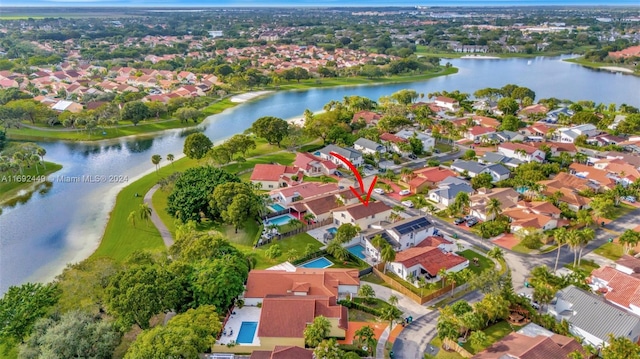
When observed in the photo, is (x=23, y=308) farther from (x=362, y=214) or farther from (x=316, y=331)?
(x=362, y=214)

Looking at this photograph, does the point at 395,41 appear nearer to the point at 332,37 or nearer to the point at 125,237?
the point at 332,37

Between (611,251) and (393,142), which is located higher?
(393,142)

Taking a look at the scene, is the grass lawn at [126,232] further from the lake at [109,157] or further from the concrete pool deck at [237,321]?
the concrete pool deck at [237,321]

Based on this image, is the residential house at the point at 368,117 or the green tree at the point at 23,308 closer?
the green tree at the point at 23,308

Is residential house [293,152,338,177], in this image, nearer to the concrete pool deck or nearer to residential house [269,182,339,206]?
residential house [269,182,339,206]

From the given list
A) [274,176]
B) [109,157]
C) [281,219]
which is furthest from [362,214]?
[109,157]

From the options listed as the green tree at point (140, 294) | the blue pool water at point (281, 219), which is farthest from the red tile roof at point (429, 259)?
the green tree at point (140, 294)
